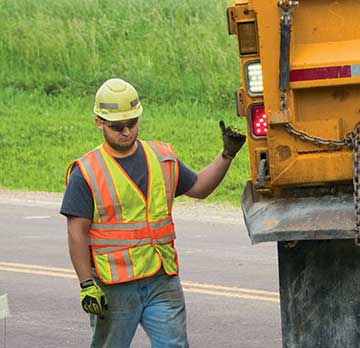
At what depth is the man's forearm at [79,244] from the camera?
6.43m

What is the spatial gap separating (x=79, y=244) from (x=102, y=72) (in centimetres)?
1998

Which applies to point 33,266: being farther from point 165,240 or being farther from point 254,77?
point 254,77

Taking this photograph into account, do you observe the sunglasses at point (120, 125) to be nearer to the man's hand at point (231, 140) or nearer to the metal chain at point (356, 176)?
the man's hand at point (231, 140)

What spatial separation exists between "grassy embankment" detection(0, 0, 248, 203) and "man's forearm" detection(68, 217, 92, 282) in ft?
39.2

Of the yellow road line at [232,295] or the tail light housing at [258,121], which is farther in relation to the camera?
the yellow road line at [232,295]

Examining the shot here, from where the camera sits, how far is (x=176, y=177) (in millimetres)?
6695

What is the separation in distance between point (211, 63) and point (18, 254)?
13.4 metres

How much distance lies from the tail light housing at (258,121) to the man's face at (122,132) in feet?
2.14

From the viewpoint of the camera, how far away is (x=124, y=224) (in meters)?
6.47

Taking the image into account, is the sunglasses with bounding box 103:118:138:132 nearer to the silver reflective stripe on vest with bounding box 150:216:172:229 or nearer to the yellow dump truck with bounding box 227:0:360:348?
the silver reflective stripe on vest with bounding box 150:216:172:229

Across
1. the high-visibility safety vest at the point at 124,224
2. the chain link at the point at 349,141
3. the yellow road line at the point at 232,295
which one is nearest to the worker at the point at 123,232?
the high-visibility safety vest at the point at 124,224

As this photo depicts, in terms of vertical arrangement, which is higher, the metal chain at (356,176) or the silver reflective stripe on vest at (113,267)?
the metal chain at (356,176)

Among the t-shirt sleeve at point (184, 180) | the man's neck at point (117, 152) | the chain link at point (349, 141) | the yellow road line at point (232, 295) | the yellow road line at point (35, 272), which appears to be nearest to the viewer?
the chain link at point (349, 141)

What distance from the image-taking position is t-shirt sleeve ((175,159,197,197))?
676 centimetres
